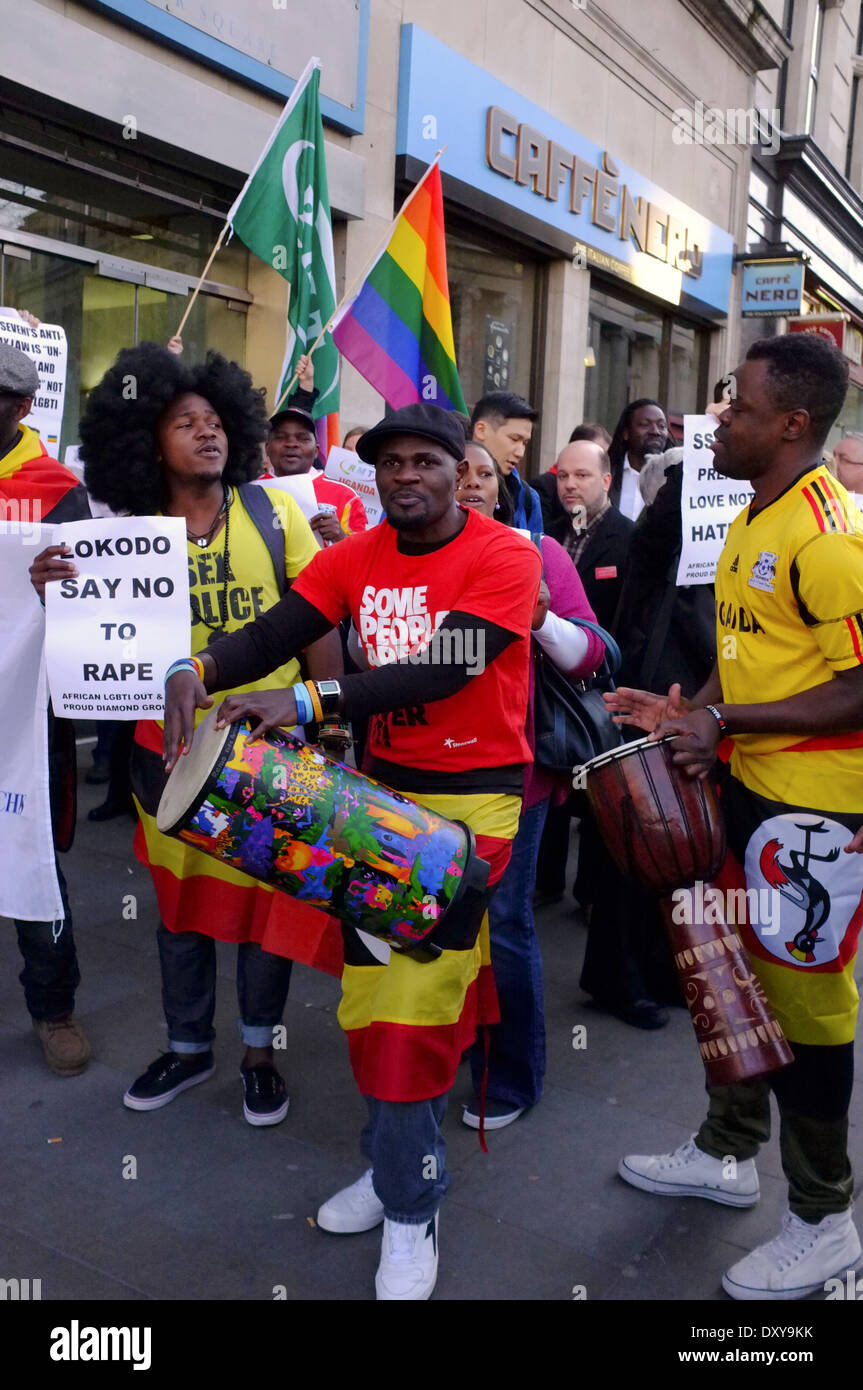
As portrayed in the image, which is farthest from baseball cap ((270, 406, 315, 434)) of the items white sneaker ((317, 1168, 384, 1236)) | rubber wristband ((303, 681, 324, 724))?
white sneaker ((317, 1168, 384, 1236))

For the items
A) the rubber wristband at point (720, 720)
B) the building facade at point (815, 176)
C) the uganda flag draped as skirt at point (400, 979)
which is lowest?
the uganda flag draped as skirt at point (400, 979)

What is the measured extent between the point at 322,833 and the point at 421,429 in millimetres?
940

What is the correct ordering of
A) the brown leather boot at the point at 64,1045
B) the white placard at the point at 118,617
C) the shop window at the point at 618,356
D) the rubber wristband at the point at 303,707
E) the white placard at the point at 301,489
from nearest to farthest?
the rubber wristband at the point at 303,707, the white placard at the point at 118,617, the brown leather boot at the point at 64,1045, the white placard at the point at 301,489, the shop window at the point at 618,356

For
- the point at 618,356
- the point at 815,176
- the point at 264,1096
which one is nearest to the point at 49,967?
the point at 264,1096

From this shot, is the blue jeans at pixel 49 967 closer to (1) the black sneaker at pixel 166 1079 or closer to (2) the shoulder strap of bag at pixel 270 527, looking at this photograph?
(1) the black sneaker at pixel 166 1079

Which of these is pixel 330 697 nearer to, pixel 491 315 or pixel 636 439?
pixel 636 439

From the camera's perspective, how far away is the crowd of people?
2584mm

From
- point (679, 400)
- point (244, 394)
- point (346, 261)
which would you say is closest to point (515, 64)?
point (346, 261)

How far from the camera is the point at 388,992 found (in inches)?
102

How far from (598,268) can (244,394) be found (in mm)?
10689

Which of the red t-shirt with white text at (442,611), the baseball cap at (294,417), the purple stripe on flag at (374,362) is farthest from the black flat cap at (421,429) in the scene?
the purple stripe on flag at (374,362)

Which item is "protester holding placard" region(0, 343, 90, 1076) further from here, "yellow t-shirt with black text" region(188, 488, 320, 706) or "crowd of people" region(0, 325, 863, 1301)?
"yellow t-shirt with black text" region(188, 488, 320, 706)

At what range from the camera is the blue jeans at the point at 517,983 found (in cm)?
344

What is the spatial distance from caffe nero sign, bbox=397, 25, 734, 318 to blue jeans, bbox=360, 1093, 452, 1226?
28.9ft
